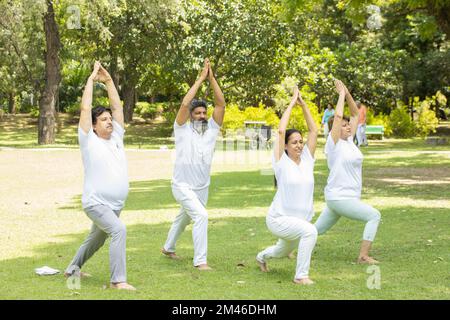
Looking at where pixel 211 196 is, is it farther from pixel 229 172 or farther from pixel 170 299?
pixel 170 299

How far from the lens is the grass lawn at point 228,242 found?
7777 mm

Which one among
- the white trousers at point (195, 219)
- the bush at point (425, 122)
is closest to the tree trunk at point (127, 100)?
the bush at point (425, 122)

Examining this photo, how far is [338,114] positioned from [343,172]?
0.68 meters

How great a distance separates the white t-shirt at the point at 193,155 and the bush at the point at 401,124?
34663 mm

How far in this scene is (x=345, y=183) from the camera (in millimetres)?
9406

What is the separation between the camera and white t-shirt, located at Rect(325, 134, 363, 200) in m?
9.41

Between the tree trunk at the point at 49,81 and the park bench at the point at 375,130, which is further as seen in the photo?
the park bench at the point at 375,130

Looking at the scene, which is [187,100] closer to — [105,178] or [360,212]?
[105,178]

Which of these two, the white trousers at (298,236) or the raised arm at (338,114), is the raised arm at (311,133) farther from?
the white trousers at (298,236)

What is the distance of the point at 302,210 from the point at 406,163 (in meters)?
17.4

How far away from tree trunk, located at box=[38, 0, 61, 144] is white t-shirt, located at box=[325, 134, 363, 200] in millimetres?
26385

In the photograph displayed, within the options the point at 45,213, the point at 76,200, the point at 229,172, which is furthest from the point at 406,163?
the point at 45,213

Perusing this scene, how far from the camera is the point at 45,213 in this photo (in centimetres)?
1422

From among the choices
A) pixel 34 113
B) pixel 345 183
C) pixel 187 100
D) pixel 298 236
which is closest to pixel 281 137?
pixel 298 236
